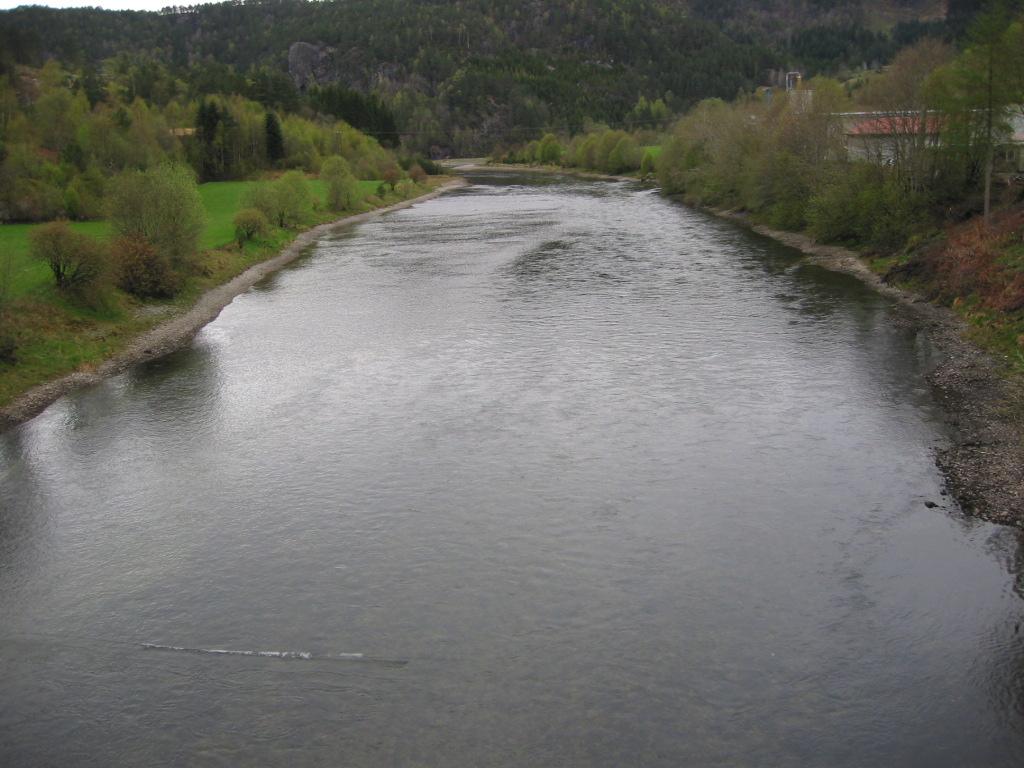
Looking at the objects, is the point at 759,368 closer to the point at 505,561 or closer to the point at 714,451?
the point at 714,451

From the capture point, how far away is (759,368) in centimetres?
2902

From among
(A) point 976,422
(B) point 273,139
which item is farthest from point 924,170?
(B) point 273,139

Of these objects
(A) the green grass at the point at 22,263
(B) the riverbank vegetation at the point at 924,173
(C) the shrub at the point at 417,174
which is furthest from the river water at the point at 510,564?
(C) the shrub at the point at 417,174

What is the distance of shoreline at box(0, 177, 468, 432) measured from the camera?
27.2 meters

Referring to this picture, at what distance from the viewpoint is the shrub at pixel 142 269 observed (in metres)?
39.2

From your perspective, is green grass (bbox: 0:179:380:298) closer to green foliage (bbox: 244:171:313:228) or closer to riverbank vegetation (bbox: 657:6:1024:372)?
green foliage (bbox: 244:171:313:228)

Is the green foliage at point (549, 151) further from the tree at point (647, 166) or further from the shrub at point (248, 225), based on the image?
the shrub at point (248, 225)

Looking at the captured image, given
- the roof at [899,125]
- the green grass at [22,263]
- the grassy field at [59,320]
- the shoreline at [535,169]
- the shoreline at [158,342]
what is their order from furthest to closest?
the shoreline at [535,169] → the roof at [899,125] → the green grass at [22,263] → the grassy field at [59,320] → the shoreline at [158,342]

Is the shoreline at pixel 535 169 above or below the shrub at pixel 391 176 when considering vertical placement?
below

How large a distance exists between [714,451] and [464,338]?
14.5 meters

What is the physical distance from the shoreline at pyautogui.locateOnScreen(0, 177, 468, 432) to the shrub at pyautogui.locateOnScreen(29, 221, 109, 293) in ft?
10.5

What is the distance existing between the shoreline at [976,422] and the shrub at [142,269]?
33.1 metres

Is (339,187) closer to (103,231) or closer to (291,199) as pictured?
(291,199)

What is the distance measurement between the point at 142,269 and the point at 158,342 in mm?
6028
